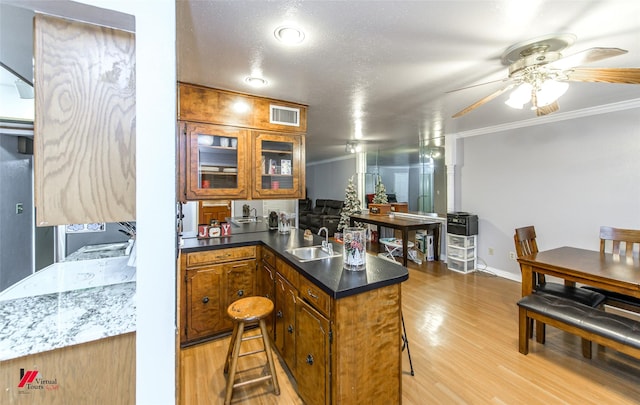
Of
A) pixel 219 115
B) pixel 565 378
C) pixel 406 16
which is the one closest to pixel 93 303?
pixel 219 115

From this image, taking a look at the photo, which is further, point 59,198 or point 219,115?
point 219,115

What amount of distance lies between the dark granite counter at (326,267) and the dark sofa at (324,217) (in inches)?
169

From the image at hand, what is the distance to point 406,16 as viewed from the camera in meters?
1.37

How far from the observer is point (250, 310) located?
1.79m

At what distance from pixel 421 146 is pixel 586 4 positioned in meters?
4.27

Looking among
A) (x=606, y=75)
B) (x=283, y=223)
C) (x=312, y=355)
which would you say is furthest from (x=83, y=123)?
(x=606, y=75)

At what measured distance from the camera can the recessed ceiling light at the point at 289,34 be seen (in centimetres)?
148

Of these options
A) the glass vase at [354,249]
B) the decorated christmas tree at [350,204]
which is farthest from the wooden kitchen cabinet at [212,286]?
the decorated christmas tree at [350,204]

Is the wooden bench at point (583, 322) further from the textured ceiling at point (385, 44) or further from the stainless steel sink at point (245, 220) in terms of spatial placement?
the stainless steel sink at point (245, 220)

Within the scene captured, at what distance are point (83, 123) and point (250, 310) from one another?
141 centimetres

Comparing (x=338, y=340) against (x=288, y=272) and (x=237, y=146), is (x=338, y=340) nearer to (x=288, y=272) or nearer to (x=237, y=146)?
(x=288, y=272)

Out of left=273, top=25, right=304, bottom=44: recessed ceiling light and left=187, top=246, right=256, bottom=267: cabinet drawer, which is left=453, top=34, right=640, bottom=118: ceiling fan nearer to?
left=273, top=25, right=304, bottom=44: recessed ceiling light

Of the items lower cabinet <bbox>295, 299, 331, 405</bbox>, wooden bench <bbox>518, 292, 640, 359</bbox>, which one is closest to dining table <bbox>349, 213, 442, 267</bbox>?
wooden bench <bbox>518, 292, 640, 359</bbox>

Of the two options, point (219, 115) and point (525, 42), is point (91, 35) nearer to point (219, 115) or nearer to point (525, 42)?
point (219, 115)
